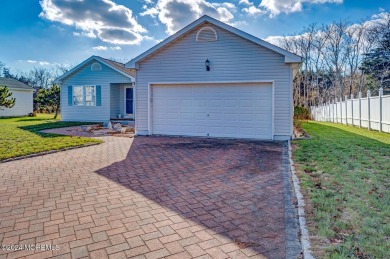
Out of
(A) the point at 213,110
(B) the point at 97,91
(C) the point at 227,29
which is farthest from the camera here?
→ (B) the point at 97,91

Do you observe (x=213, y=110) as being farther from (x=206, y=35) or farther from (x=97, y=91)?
(x=97, y=91)

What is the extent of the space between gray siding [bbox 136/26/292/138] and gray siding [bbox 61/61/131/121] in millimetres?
6445

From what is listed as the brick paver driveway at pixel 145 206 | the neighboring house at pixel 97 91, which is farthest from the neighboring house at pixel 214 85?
the neighboring house at pixel 97 91

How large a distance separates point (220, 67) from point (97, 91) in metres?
10.6

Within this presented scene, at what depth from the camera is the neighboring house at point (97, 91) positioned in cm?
1834

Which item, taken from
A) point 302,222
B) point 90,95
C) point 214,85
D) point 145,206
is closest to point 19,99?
point 90,95

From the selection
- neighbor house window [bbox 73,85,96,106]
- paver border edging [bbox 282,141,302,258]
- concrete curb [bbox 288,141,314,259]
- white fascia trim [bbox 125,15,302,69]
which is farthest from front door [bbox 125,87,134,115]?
concrete curb [bbox 288,141,314,259]

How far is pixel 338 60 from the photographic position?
36219mm

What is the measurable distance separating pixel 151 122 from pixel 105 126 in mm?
5897

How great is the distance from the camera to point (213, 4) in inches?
534

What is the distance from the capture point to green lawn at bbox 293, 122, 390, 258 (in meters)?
2.86

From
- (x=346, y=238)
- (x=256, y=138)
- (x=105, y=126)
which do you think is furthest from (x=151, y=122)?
(x=346, y=238)

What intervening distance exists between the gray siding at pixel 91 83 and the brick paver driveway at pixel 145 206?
1141 centimetres

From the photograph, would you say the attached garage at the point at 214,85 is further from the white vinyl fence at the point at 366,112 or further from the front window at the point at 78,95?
the front window at the point at 78,95
